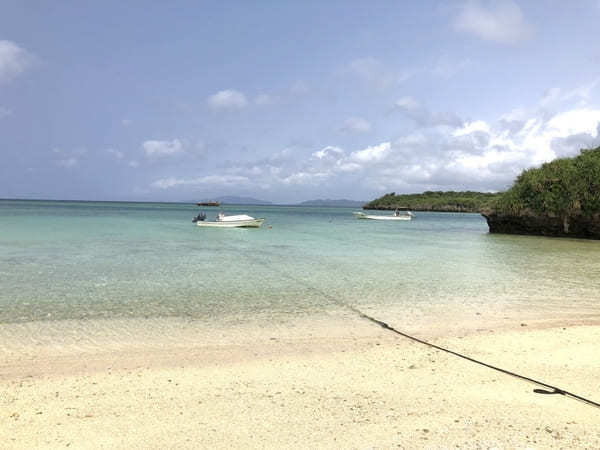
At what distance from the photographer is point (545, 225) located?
35531 millimetres

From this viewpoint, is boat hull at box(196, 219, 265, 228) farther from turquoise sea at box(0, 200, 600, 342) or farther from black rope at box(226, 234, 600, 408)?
black rope at box(226, 234, 600, 408)

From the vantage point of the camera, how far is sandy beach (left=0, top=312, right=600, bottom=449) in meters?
4.03

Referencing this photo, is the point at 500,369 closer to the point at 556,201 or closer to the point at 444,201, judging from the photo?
the point at 556,201

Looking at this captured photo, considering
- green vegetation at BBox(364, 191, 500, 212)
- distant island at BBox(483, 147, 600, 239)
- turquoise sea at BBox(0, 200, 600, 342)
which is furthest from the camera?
green vegetation at BBox(364, 191, 500, 212)

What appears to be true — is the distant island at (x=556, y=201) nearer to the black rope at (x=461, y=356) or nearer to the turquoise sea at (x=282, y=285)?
the turquoise sea at (x=282, y=285)

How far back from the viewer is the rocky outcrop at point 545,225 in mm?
33000

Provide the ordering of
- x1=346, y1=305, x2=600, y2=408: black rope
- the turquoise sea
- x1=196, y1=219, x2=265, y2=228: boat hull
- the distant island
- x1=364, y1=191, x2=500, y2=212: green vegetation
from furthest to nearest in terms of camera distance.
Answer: x1=364, y1=191, x2=500, y2=212: green vegetation < x1=196, y1=219, x2=265, y2=228: boat hull < the distant island < the turquoise sea < x1=346, y1=305, x2=600, y2=408: black rope

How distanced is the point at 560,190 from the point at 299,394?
36.4m

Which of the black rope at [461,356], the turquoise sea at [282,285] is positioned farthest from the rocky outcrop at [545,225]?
the black rope at [461,356]

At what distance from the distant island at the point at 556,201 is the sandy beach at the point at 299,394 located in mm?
30751

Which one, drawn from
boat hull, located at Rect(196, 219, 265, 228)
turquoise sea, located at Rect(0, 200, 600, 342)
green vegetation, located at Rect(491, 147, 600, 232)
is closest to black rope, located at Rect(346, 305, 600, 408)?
turquoise sea, located at Rect(0, 200, 600, 342)

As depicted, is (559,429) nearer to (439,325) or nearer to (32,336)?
(439,325)

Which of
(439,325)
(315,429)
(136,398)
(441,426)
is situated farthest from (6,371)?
(439,325)

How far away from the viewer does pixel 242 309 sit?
9711 millimetres
